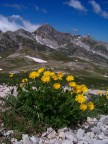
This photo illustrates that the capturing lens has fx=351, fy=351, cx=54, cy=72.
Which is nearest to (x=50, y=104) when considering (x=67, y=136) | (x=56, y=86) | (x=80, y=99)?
(x=56, y=86)

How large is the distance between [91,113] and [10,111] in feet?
10.3

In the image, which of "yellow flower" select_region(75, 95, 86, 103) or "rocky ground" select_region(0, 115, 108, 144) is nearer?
"rocky ground" select_region(0, 115, 108, 144)

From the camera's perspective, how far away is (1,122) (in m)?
9.96

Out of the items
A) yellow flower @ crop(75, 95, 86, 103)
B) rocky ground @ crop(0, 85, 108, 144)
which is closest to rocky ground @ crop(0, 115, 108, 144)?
rocky ground @ crop(0, 85, 108, 144)

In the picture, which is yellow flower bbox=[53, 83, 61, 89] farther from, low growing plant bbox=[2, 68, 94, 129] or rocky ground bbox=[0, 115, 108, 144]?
rocky ground bbox=[0, 115, 108, 144]

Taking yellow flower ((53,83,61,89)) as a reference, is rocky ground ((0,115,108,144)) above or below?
below

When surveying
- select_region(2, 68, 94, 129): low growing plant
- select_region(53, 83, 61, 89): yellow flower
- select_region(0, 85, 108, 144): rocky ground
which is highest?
select_region(53, 83, 61, 89): yellow flower

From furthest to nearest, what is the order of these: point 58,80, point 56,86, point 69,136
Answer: point 58,80, point 56,86, point 69,136

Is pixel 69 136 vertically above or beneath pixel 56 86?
beneath

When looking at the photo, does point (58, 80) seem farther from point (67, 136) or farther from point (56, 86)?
point (67, 136)

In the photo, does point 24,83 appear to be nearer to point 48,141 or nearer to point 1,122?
point 1,122

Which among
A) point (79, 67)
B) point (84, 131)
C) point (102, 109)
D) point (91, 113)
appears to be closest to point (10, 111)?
point (84, 131)

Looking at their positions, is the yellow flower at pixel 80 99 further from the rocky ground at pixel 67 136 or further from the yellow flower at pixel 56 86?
the rocky ground at pixel 67 136

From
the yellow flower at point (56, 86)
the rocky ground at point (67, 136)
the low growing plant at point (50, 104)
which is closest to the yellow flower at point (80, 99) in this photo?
the low growing plant at point (50, 104)
